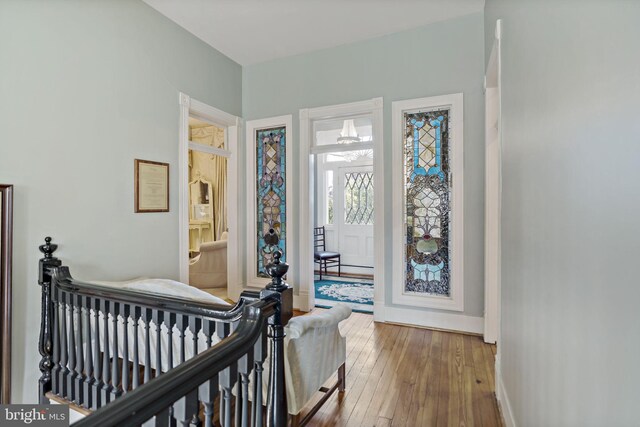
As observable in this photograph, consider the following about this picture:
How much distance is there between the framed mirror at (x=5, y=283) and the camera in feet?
6.60

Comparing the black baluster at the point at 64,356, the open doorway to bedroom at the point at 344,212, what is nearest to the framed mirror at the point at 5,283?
the black baluster at the point at 64,356

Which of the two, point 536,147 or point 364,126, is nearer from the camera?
point 536,147

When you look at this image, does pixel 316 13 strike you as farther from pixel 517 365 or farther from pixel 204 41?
pixel 517 365

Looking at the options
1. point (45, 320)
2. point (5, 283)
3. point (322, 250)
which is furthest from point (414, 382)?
point (322, 250)

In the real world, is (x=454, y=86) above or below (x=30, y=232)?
above

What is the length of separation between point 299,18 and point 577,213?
10.6ft

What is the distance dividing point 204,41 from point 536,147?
3722mm

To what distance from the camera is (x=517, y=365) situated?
165 cm

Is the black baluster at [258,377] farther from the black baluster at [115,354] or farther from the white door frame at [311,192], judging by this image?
the white door frame at [311,192]

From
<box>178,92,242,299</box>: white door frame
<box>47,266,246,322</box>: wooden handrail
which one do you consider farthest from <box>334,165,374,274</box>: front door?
<box>47,266,246,322</box>: wooden handrail

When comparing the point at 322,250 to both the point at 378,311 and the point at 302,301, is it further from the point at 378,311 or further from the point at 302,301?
the point at 378,311

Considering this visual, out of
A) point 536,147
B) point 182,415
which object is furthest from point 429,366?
point 182,415

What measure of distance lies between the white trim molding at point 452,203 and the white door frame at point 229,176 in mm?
2121

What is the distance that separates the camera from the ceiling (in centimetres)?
305
